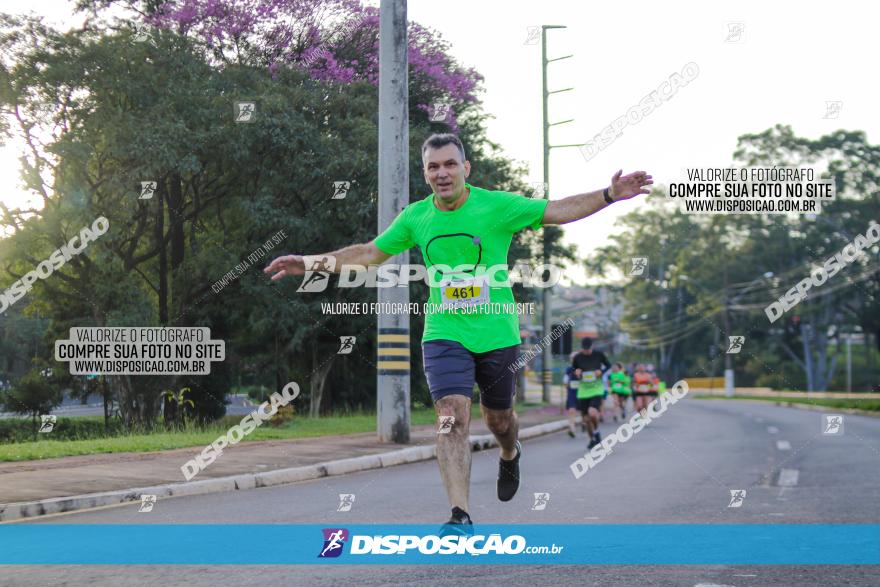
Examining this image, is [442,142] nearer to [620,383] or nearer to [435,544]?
[435,544]

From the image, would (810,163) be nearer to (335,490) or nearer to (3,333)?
(3,333)

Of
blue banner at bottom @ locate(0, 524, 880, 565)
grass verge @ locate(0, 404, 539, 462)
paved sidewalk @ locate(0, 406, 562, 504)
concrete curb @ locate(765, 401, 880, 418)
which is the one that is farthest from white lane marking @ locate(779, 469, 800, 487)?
concrete curb @ locate(765, 401, 880, 418)

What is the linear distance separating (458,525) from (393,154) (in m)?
11.3

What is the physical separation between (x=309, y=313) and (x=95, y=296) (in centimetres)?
474

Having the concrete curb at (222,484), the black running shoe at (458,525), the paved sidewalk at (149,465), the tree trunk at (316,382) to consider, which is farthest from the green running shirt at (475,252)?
the tree trunk at (316,382)

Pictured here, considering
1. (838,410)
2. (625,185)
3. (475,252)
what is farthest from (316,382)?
(838,410)

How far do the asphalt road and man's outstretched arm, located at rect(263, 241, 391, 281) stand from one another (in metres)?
1.74

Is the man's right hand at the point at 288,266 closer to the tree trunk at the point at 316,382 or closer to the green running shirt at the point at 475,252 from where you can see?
the green running shirt at the point at 475,252

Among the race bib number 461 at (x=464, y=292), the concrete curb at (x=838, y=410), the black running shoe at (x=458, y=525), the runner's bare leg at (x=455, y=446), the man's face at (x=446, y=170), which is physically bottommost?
the concrete curb at (x=838, y=410)

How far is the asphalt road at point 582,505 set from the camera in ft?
20.6

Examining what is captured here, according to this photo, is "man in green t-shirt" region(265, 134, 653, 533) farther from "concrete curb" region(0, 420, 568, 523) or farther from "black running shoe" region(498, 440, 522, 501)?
"concrete curb" region(0, 420, 568, 523)

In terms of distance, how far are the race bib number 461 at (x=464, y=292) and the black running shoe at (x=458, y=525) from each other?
1098 millimetres

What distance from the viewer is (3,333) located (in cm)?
2348

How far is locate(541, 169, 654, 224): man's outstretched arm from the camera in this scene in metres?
5.63
